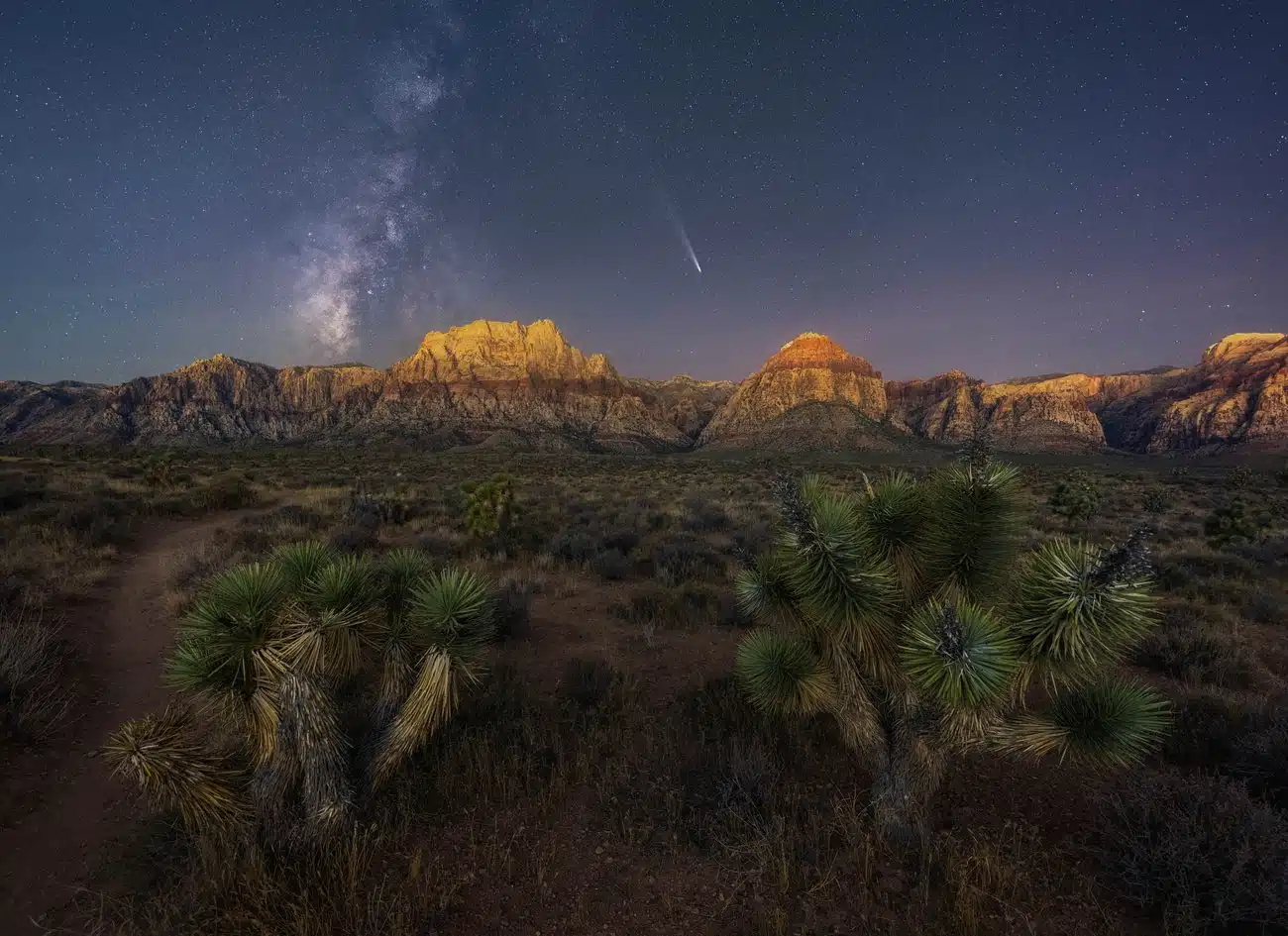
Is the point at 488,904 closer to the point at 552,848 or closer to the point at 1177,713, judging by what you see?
the point at 552,848

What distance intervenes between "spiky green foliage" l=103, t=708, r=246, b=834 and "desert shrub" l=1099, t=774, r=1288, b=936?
5912 mm

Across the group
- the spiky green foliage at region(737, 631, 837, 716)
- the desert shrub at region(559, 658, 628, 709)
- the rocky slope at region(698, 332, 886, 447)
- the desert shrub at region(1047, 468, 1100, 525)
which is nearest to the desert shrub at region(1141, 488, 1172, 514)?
the desert shrub at region(1047, 468, 1100, 525)

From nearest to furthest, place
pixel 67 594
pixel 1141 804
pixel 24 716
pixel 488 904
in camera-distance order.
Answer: pixel 488 904
pixel 1141 804
pixel 24 716
pixel 67 594

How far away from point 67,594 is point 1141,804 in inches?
544

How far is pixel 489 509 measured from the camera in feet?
46.4

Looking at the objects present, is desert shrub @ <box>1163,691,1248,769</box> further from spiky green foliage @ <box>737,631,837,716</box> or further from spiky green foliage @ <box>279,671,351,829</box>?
spiky green foliage @ <box>279,671,351,829</box>

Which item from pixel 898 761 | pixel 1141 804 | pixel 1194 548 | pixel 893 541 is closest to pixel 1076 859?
pixel 1141 804

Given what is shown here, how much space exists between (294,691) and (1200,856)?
591 cm

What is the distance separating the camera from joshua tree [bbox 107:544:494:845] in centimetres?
357

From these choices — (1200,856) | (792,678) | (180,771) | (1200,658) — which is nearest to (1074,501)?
(1200,658)

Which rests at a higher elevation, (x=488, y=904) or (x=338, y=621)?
(x=338, y=621)

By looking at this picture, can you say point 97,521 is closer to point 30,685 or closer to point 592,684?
point 30,685

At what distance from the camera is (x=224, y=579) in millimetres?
4090

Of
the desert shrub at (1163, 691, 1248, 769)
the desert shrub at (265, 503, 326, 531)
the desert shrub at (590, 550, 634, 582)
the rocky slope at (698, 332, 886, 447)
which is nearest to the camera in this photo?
the desert shrub at (1163, 691, 1248, 769)
